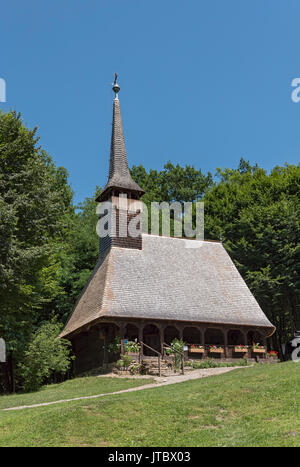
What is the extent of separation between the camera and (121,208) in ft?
106

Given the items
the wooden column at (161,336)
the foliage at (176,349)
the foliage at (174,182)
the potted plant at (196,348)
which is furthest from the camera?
the foliage at (174,182)

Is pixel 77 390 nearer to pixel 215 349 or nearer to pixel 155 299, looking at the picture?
pixel 155 299

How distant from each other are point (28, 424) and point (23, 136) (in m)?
17.9

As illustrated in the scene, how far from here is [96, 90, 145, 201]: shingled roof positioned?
1298 inches

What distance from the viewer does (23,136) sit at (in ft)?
90.4

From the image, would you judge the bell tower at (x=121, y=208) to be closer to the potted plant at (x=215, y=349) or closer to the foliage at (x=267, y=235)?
the potted plant at (x=215, y=349)

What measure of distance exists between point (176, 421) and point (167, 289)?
55.2 feet

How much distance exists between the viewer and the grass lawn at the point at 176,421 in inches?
449

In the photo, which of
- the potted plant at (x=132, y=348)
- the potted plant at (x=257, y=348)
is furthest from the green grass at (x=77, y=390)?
the potted plant at (x=257, y=348)

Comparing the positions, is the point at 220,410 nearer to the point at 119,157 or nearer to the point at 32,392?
the point at 32,392

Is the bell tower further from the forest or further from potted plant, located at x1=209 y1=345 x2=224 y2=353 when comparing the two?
potted plant, located at x1=209 y1=345 x2=224 y2=353

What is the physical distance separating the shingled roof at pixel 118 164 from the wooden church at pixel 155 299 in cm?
7

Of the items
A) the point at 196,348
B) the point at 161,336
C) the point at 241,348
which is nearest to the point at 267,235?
the point at 241,348
